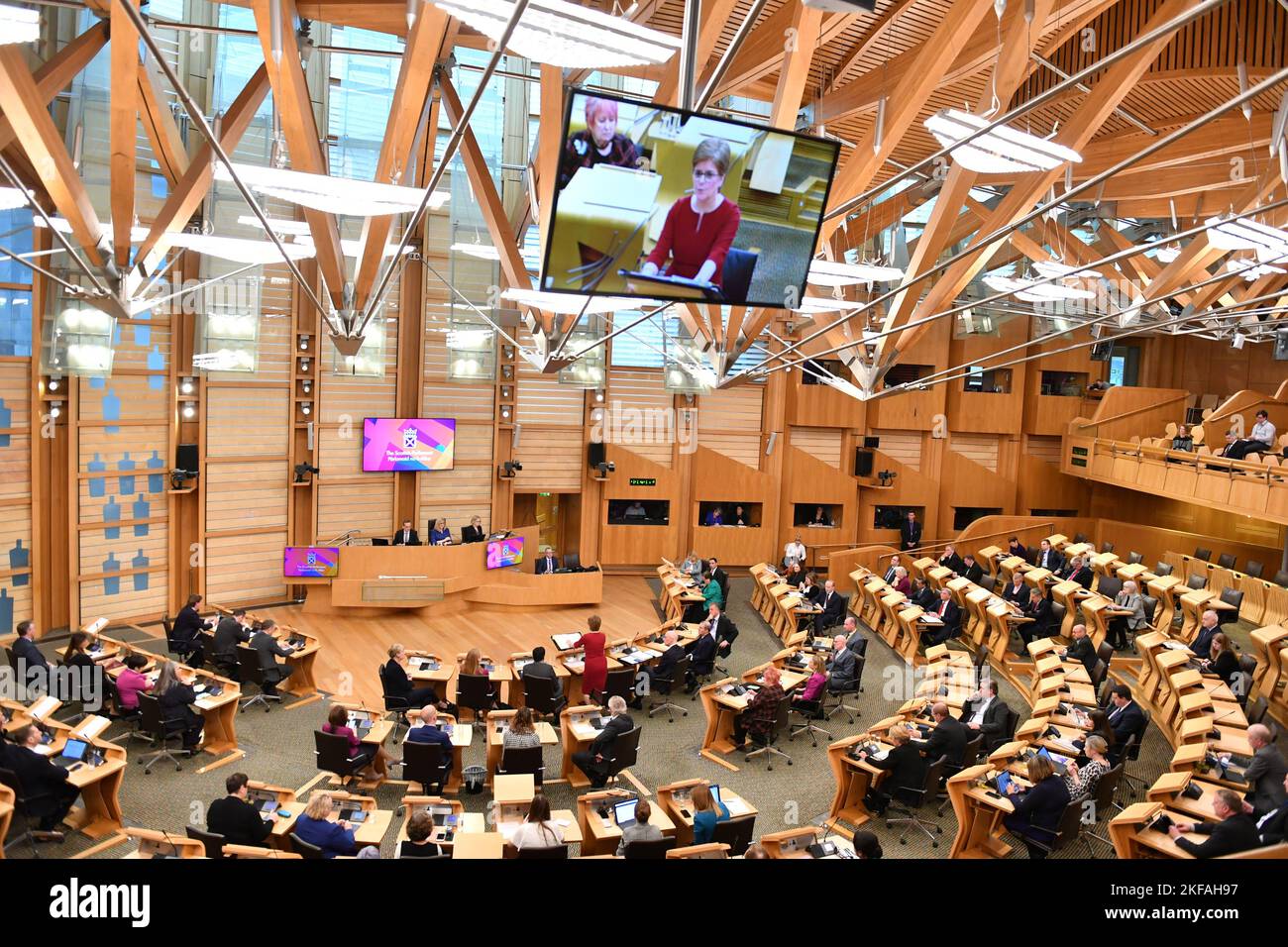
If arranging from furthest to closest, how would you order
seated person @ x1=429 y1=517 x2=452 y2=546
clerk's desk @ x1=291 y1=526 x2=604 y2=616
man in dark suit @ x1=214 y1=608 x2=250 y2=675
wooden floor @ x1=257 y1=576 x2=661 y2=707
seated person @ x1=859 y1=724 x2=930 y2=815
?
seated person @ x1=429 y1=517 x2=452 y2=546 → clerk's desk @ x1=291 y1=526 x2=604 y2=616 → wooden floor @ x1=257 y1=576 x2=661 y2=707 → man in dark suit @ x1=214 y1=608 x2=250 y2=675 → seated person @ x1=859 y1=724 x2=930 y2=815

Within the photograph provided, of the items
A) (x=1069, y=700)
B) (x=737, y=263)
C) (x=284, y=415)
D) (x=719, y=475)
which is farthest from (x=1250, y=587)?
(x=284, y=415)

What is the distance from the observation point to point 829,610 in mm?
14703

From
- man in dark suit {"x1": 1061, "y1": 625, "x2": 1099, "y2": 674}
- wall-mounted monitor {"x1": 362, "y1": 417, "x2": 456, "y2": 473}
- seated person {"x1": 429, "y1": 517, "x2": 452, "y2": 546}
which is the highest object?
wall-mounted monitor {"x1": 362, "y1": 417, "x2": 456, "y2": 473}

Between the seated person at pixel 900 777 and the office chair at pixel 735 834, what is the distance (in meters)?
2.00

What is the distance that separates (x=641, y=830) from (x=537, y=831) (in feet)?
2.64

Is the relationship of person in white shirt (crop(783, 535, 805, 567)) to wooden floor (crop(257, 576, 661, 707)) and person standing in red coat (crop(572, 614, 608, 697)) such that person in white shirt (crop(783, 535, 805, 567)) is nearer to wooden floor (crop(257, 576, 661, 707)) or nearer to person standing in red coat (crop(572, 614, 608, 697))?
wooden floor (crop(257, 576, 661, 707))

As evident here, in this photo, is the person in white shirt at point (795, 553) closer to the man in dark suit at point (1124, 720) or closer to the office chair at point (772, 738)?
the office chair at point (772, 738)

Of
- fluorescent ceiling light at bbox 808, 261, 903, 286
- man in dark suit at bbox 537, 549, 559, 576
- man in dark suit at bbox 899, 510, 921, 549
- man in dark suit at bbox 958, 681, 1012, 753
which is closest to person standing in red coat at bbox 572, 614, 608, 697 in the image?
man in dark suit at bbox 958, 681, 1012, 753

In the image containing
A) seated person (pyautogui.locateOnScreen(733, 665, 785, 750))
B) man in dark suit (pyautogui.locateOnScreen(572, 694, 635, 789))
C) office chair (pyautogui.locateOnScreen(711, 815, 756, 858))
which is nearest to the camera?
office chair (pyautogui.locateOnScreen(711, 815, 756, 858))

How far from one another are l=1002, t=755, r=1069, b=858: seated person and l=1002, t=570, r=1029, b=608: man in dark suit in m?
6.84

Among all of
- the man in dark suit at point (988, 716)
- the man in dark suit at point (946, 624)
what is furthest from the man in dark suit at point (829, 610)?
the man in dark suit at point (988, 716)

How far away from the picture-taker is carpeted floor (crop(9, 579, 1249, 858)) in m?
8.53

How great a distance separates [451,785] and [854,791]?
161 inches

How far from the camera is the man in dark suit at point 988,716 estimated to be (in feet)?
31.8
